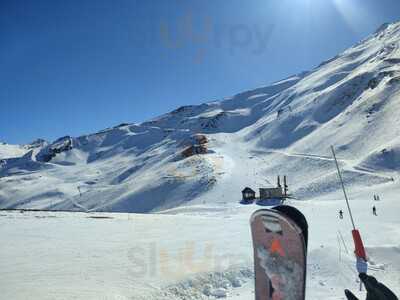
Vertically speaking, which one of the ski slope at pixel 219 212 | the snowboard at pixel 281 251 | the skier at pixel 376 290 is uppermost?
the ski slope at pixel 219 212

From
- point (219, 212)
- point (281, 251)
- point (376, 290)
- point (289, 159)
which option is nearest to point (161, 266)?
point (281, 251)

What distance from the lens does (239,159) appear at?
125562 mm

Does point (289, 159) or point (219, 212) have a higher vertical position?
point (289, 159)

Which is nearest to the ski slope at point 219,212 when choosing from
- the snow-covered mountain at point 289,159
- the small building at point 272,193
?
the snow-covered mountain at point 289,159

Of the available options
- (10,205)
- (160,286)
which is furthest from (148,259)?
(10,205)

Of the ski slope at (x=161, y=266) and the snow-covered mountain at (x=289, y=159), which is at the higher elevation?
the snow-covered mountain at (x=289, y=159)

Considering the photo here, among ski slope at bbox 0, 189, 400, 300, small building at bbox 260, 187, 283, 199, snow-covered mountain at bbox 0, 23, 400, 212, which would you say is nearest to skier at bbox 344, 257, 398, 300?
ski slope at bbox 0, 189, 400, 300

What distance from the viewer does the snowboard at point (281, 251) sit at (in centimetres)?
731

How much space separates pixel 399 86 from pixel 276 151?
40.5m

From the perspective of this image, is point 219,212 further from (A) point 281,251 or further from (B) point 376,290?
(B) point 376,290

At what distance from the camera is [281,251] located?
762cm

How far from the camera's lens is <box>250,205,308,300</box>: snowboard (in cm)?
731

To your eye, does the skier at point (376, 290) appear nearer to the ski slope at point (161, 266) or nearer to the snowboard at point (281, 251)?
the snowboard at point (281, 251)

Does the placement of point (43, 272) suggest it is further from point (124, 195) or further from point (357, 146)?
point (124, 195)
